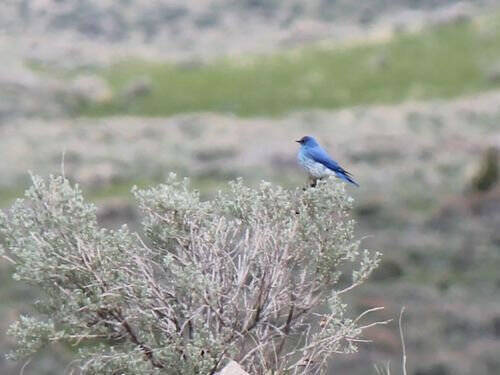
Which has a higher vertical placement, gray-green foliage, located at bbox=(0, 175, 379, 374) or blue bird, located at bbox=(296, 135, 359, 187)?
blue bird, located at bbox=(296, 135, 359, 187)

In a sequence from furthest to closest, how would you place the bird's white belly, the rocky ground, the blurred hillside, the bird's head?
the blurred hillside, the rocky ground, the bird's head, the bird's white belly

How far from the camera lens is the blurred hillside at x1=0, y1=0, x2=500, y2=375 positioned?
27156mm

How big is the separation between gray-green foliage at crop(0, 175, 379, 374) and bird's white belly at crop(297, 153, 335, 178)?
0.60 metres

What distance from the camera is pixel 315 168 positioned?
10172mm

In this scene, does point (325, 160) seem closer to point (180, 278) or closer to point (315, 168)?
point (315, 168)

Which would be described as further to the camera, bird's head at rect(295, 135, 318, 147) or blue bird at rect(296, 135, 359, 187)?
bird's head at rect(295, 135, 318, 147)

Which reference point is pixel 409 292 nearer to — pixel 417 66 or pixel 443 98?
pixel 443 98

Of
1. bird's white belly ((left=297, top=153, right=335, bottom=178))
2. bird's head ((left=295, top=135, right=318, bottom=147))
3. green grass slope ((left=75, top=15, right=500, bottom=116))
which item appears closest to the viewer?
bird's white belly ((left=297, top=153, right=335, bottom=178))

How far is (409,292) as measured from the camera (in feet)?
88.6

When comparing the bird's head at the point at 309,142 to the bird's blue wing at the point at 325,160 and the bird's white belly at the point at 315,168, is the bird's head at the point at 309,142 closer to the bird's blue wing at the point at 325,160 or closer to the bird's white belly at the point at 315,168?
the bird's blue wing at the point at 325,160

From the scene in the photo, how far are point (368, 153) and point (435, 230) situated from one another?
15.4m

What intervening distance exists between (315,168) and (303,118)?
46786mm

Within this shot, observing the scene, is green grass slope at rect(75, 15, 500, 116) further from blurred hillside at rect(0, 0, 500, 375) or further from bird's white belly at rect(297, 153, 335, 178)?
bird's white belly at rect(297, 153, 335, 178)

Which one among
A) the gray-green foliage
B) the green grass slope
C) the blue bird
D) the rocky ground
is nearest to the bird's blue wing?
the blue bird
